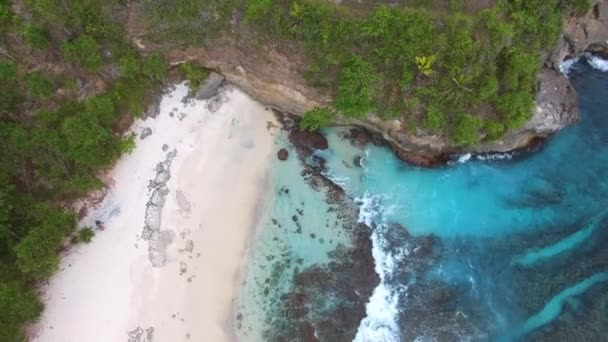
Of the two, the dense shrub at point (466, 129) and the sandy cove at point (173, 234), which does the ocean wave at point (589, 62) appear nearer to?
the dense shrub at point (466, 129)

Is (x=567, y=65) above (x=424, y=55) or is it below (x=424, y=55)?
below

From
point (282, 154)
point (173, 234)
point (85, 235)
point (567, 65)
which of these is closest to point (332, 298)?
point (282, 154)

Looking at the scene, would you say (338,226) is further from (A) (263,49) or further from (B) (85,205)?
(B) (85,205)

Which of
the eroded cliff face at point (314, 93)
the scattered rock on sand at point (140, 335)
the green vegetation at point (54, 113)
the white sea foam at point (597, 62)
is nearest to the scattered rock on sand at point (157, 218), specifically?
the green vegetation at point (54, 113)

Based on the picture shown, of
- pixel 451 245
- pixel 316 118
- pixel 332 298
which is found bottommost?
pixel 332 298

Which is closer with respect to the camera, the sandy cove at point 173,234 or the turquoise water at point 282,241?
the sandy cove at point 173,234

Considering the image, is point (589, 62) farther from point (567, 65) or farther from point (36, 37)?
point (36, 37)

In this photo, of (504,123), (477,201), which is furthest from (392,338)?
(504,123)
